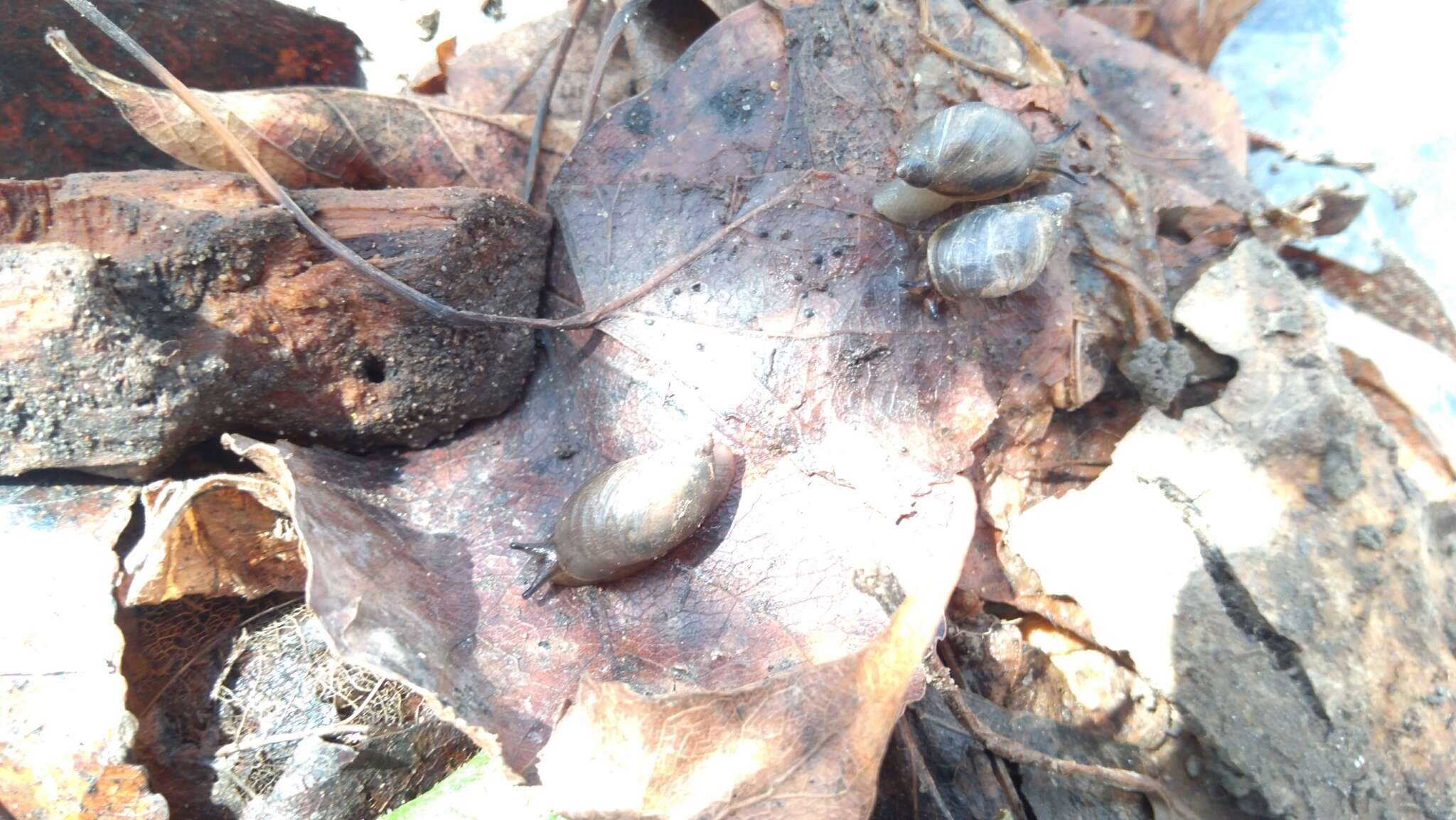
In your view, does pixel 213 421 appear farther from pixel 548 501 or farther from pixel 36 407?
pixel 548 501

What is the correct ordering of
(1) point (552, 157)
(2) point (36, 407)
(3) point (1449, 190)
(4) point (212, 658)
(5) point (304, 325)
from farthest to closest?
(3) point (1449, 190)
(1) point (552, 157)
(4) point (212, 658)
(5) point (304, 325)
(2) point (36, 407)

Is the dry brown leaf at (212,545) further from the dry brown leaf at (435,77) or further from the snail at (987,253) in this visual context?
the dry brown leaf at (435,77)

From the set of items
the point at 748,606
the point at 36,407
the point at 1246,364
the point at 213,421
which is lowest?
the point at 748,606

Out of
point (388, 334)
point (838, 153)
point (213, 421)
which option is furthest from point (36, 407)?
point (838, 153)

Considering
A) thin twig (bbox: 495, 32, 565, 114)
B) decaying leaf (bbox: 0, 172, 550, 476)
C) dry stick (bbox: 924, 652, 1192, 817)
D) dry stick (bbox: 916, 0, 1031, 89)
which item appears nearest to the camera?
decaying leaf (bbox: 0, 172, 550, 476)

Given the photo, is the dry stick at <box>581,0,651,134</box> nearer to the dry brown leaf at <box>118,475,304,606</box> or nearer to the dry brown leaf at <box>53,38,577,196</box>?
the dry brown leaf at <box>53,38,577,196</box>

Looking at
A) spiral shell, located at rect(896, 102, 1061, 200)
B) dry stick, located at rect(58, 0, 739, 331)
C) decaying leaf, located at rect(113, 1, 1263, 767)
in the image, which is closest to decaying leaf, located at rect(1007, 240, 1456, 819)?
decaying leaf, located at rect(113, 1, 1263, 767)
